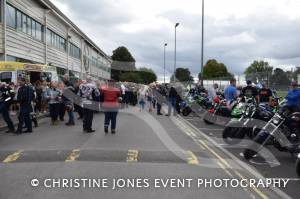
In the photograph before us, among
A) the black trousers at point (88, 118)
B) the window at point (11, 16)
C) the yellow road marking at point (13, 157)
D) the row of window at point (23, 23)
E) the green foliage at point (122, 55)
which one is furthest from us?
the green foliage at point (122, 55)

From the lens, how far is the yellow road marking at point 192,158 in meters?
9.73

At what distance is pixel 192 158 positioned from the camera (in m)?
10.2

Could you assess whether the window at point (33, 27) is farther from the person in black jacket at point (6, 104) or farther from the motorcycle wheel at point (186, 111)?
the person in black jacket at point (6, 104)

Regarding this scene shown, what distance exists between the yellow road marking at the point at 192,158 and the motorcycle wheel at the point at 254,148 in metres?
1.09

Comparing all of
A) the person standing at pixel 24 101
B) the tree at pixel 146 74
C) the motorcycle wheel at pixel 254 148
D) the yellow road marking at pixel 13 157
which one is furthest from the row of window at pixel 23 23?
the tree at pixel 146 74

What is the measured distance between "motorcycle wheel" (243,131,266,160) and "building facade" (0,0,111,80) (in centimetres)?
1837

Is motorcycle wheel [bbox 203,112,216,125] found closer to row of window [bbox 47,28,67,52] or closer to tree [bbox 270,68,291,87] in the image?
tree [bbox 270,68,291,87]

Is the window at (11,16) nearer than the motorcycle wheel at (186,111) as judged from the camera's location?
No

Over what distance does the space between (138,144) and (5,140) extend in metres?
3.70

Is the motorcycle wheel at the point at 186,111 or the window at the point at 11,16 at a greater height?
the window at the point at 11,16

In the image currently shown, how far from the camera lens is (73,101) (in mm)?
18312

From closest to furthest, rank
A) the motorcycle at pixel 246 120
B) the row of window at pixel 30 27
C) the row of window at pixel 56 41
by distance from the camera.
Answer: the motorcycle at pixel 246 120, the row of window at pixel 30 27, the row of window at pixel 56 41

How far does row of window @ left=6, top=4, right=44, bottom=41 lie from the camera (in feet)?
89.3

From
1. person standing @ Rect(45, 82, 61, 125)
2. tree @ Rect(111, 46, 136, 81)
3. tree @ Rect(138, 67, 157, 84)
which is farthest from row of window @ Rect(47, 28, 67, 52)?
tree @ Rect(138, 67, 157, 84)
